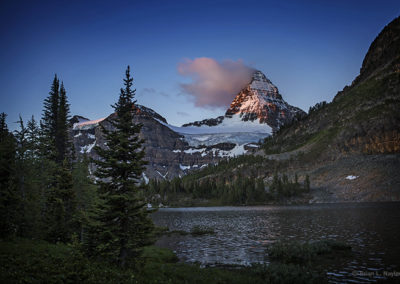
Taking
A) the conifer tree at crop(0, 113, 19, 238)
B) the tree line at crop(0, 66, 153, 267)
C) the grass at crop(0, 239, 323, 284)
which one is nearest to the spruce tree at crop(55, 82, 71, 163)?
the tree line at crop(0, 66, 153, 267)

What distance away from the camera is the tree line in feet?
71.6

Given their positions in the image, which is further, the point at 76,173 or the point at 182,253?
the point at 76,173

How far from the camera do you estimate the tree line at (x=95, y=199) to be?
21.8m

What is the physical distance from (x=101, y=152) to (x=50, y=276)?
1095 centimetres

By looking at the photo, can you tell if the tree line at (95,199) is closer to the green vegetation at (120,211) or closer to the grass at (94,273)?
the green vegetation at (120,211)

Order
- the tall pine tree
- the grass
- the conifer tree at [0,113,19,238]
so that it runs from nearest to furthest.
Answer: the grass
the conifer tree at [0,113,19,238]
the tall pine tree

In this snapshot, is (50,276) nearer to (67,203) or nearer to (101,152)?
(101,152)

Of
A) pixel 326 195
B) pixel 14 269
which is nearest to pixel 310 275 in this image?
pixel 14 269

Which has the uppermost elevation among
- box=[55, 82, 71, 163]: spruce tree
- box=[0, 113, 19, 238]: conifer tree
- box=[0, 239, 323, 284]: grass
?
box=[55, 82, 71, 163]: spruce tree

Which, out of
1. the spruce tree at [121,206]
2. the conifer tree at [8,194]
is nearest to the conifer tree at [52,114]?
the conifer tree at [8,194]

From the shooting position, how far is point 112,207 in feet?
71.8


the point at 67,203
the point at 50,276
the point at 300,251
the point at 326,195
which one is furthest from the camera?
the point at 326,195

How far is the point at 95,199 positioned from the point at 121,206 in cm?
740

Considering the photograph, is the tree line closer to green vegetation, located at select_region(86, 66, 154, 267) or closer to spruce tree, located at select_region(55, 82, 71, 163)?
green vegetation, located at select_region(86, 66, 154, 267)
